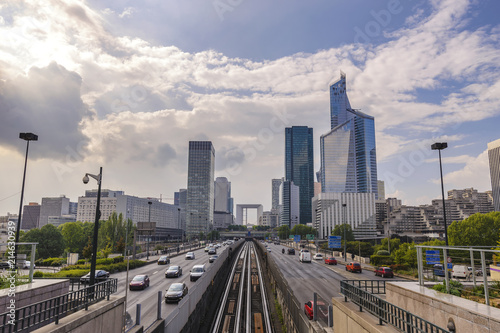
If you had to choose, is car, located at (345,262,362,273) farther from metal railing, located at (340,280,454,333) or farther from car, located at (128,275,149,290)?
metal railing, located at (340,280,454,333)

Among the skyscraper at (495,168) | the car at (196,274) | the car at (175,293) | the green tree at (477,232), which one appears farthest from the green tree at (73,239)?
the skyscraper at (495,168)

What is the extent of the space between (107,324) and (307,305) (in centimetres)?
1511

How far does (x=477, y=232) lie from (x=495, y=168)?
6084 inches

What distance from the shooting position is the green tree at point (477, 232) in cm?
7112

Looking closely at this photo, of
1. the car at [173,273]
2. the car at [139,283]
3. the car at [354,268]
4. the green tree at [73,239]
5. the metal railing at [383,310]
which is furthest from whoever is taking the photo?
the green tree at [73,239]

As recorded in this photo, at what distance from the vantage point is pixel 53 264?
163 feet

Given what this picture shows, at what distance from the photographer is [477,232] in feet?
234

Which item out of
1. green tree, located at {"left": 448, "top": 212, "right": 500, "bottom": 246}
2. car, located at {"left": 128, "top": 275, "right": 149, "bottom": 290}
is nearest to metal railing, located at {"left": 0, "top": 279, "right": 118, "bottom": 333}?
car, located at {"left": 128, "top": 275, "right": 149, "bottom": 290}

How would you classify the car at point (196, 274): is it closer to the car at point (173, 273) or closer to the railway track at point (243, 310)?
the car at point (173, 273)

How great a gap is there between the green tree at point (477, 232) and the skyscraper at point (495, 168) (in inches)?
5630

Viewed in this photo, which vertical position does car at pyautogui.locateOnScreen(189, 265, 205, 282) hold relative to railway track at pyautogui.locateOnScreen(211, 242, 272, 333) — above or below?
above

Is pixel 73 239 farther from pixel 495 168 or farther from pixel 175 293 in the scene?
pixel 495 168

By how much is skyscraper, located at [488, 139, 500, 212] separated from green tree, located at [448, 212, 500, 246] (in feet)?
469

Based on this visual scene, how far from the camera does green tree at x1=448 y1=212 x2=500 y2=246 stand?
71125mm
